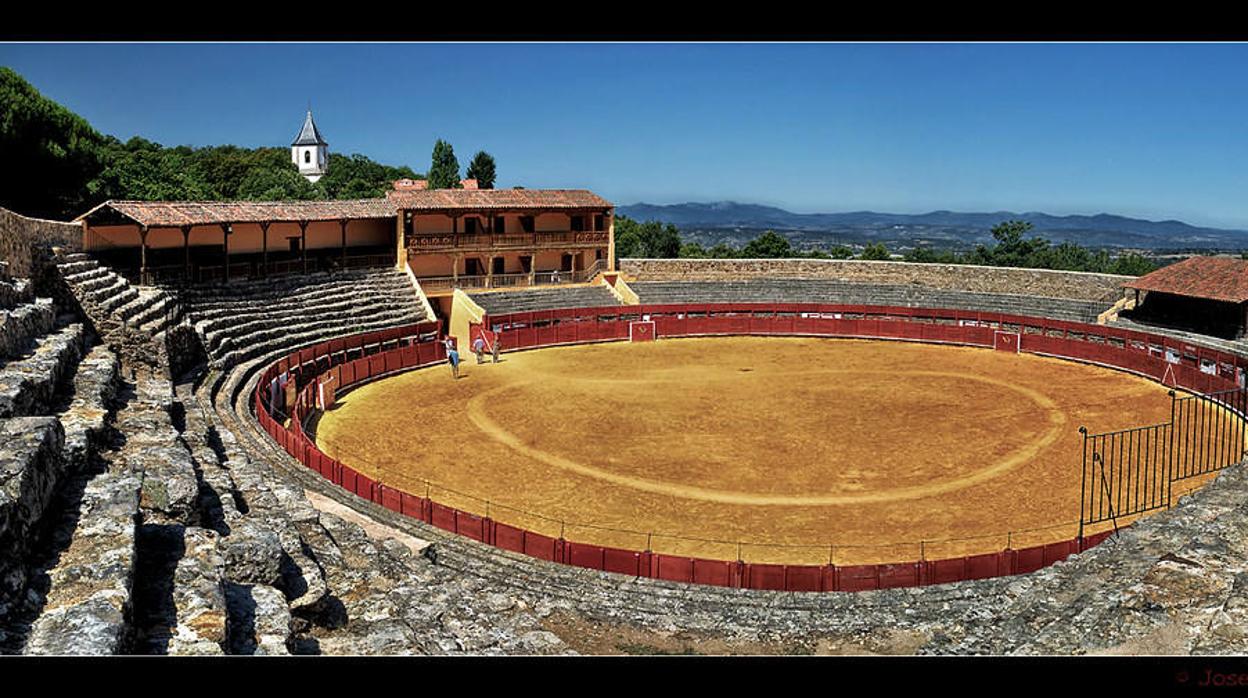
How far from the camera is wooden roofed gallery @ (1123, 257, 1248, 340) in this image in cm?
3622

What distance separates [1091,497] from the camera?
63.7ft

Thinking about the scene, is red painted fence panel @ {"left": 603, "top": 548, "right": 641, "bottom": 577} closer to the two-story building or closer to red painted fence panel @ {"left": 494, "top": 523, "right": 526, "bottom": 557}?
red painted fence panel @ {"left": 494, "top": 523, "right": 526, "bottom": 557}

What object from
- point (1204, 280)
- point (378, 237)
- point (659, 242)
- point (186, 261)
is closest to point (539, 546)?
point (186, 261)

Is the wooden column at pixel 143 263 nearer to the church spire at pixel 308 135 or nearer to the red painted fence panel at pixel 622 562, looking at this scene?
the red painted fence panel at pixel 622 562

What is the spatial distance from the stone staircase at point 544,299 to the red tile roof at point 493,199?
13.6 feet

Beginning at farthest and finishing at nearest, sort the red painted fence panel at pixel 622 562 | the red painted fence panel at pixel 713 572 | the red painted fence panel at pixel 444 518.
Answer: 1. the red painted fence panel at pixel 444 518
2. the red painted fence panel at pixel 622 562
3. the red painted fence panel at pixel 713 572

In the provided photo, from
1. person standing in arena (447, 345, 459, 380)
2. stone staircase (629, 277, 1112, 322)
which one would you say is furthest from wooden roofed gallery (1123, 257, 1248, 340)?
person standing in arena (447, 345, 459, 380)

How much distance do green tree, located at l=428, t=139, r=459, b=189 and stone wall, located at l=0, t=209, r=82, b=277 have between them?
4357cm

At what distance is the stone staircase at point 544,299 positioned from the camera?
141 feet

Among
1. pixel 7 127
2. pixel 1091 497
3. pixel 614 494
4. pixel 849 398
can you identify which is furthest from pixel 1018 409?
pixel 7 127

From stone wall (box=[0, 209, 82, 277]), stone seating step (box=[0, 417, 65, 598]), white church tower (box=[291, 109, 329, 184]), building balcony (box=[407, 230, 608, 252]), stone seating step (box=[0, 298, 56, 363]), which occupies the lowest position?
stone seating step (box=[0, 417, 65, 598])

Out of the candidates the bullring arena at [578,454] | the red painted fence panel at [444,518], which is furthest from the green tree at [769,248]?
the red painted fence panel at [444,518]

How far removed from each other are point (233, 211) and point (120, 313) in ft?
44.6

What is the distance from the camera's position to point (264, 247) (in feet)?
123
